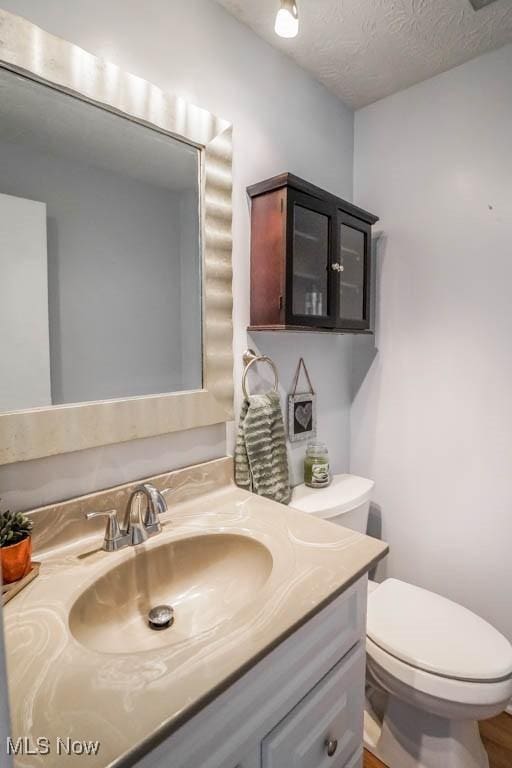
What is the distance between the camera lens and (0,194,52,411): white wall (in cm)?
85

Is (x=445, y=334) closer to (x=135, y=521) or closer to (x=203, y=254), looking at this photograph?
(x=203, y=254)

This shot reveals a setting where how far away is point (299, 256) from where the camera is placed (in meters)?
1.33

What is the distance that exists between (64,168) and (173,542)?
92 cm

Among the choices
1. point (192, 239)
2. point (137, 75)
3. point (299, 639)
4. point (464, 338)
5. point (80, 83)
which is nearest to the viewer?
point (299, 639)

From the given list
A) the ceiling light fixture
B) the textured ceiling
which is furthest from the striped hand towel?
the textured ceiling

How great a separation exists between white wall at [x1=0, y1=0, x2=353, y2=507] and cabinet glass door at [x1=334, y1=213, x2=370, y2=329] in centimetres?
18

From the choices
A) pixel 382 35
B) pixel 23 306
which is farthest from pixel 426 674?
pixel 382 35

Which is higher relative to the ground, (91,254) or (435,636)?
(91,254)

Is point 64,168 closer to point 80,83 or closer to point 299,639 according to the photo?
point 80,83

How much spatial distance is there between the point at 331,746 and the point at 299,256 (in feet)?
4.19

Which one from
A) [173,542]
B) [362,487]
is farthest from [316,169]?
[173,542]

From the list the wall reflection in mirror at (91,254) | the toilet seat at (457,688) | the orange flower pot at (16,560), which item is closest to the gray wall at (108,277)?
the wall reflection in mirror at (91,254)

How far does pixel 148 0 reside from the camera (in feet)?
→ 3.49

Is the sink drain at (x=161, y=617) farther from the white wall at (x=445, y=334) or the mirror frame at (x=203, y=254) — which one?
the white wall at (x=445, y=334)
